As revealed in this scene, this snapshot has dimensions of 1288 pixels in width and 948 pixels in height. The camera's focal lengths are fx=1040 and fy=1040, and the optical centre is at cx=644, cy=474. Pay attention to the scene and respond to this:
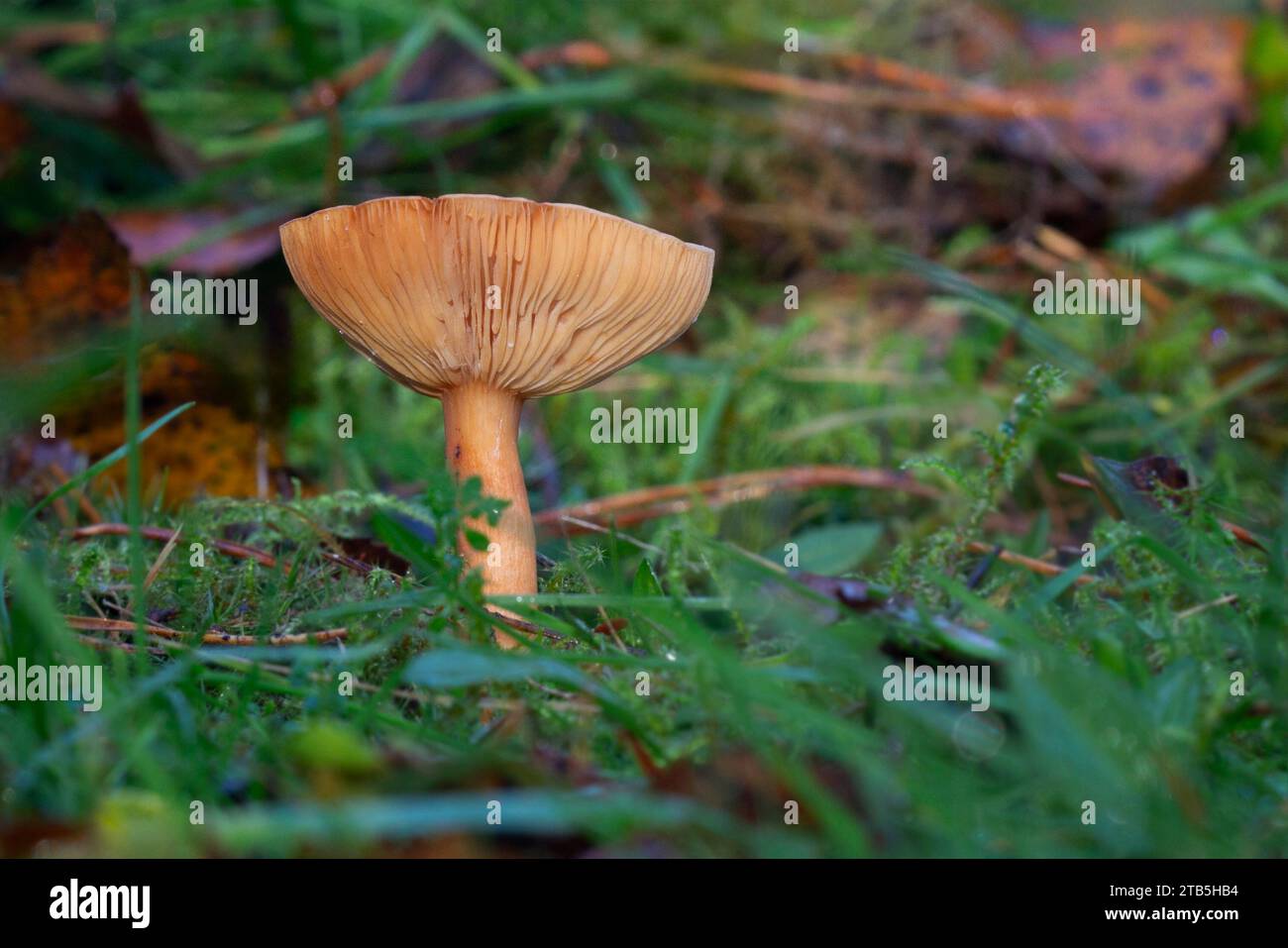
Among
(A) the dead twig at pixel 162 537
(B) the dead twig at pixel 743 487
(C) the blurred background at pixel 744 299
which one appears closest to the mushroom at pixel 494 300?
(C) the blurred background at pixel 744 299

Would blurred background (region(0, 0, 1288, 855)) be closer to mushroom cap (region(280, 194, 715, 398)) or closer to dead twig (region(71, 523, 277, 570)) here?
dead twig (region(71, 523, 277, 570))

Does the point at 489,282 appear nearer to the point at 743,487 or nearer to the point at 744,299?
the point at 743,487

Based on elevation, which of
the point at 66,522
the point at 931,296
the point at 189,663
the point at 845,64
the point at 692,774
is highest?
the point at 845,64

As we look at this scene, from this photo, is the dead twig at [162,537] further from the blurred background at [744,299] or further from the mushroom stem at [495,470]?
the mushroom stem at [495,470]

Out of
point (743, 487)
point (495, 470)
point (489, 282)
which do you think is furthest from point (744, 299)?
point (489, 282)

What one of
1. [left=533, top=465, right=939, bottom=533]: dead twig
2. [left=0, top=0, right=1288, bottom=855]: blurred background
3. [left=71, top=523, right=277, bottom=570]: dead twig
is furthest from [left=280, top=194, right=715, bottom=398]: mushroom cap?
[left=533, top=465, right=939, bottom=533]: dead twig
